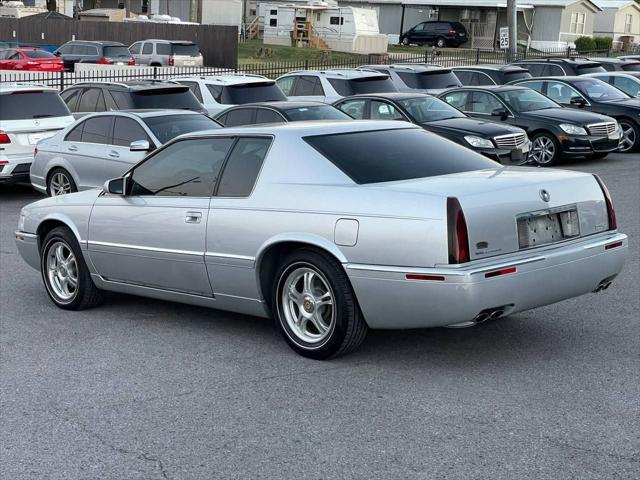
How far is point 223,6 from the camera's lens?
221ft

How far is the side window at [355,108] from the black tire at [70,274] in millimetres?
10132

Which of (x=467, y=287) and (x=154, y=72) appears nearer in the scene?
(x=467, y=287)

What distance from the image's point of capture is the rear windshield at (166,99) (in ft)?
51.9

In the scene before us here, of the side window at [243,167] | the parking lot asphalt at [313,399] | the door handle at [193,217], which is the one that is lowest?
the parking lot asphalt at [313,399]

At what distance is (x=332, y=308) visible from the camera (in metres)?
6.36

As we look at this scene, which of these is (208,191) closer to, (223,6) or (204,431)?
(204,431)

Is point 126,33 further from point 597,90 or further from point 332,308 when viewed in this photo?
point 332,308

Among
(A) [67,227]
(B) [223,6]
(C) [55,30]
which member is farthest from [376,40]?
(A) [67,227]

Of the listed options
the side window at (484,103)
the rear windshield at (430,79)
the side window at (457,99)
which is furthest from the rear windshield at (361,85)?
the rear windshield at (430,79)

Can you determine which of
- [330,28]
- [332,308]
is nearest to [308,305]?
Result: [332,308]

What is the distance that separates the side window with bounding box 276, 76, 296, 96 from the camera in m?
21.8

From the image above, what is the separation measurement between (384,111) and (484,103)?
2.79 meters

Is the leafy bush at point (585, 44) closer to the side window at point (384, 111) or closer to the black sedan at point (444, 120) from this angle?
the black sedan at point (444, 120)

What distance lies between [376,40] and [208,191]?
54.5m
